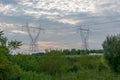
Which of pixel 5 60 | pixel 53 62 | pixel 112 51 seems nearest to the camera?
pixel 5 60

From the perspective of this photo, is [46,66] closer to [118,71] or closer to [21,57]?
[21,57]

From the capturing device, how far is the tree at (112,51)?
45.9 m

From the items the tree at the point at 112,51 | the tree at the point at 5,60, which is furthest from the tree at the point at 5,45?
the tree at the point at 112,51

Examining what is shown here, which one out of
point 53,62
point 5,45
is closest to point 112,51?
point 53,62

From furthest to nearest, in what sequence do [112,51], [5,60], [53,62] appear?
1. [53,62]
2. [112,51]
3. [5,60]

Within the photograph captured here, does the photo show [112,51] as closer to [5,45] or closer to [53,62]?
[53,62]

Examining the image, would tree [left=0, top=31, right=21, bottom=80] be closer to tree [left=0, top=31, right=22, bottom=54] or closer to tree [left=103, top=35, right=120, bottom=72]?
tree [left=0, top=31, right=22, bottom=54]

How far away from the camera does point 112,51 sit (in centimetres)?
4622

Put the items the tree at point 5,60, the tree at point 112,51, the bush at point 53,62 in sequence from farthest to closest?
the bush at point 53,62, the tree at point 112,51, the tree at point 5,60

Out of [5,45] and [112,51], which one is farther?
[112,51]

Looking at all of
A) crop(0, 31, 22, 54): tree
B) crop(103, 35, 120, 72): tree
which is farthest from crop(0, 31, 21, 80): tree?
crop(103, 35, 120, 72): tree

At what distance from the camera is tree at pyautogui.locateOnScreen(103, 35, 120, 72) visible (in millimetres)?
45906

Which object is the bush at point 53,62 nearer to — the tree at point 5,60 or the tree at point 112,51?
the tree at point 112,51

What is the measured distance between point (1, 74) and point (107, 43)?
95.2ft
